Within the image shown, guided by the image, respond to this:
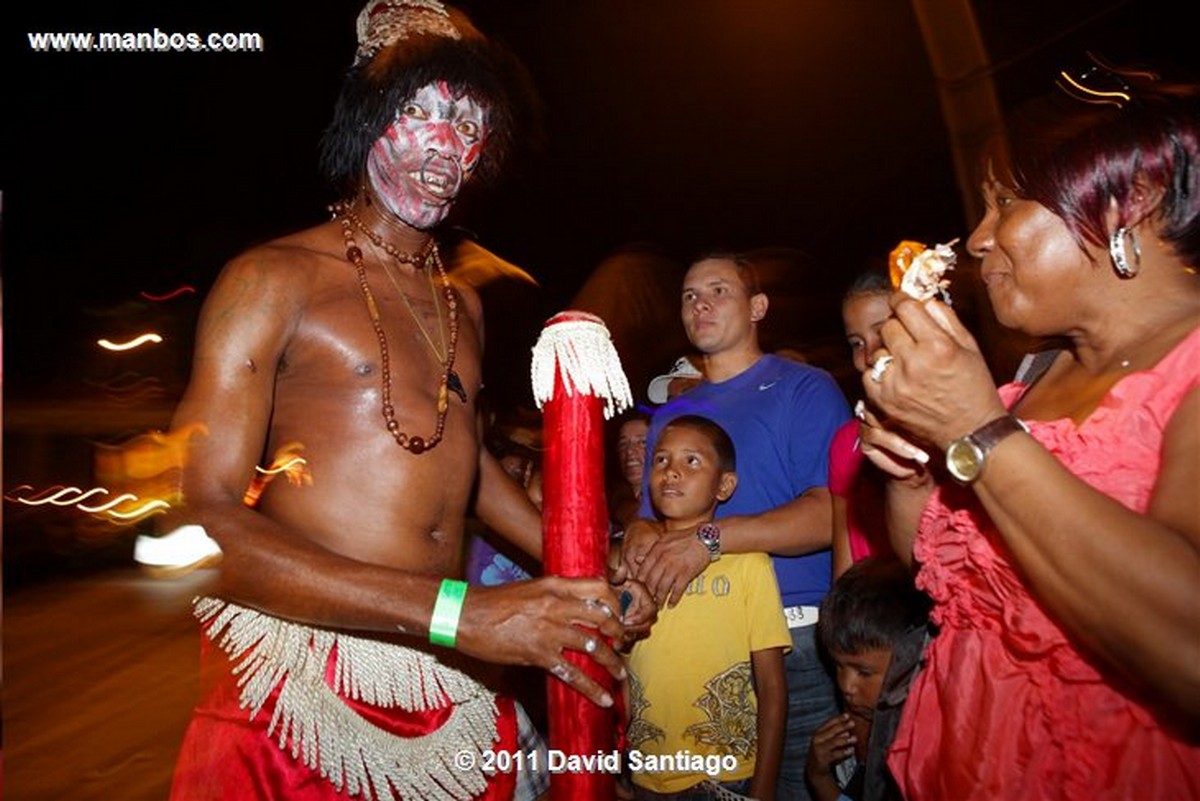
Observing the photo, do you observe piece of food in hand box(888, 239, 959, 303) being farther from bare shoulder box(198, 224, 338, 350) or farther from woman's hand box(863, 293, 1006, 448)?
bare shoulder box(198, 224, 338, 350)

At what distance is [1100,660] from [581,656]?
866 mm

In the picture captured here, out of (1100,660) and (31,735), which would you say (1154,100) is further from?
(31,735)

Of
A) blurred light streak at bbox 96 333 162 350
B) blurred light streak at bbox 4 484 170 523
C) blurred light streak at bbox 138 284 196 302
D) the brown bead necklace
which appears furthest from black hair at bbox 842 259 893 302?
blurred light streak at bbox 138 284 196 302

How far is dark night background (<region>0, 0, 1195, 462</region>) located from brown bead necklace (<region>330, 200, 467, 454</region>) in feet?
2.11

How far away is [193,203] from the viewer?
406 inches

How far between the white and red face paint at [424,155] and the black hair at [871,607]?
1.56 m

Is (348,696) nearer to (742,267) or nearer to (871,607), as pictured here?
(871,607)

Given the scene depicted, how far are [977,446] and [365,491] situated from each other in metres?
1.35

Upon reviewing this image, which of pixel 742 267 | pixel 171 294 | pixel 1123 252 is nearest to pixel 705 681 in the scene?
pixel 742 267

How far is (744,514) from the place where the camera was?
2.95 meters

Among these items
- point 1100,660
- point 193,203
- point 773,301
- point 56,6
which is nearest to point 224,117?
point 193,203

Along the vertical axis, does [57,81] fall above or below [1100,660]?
above

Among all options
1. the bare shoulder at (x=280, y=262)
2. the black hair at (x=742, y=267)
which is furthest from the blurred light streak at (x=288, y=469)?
the black hair at (x=742, y=267)

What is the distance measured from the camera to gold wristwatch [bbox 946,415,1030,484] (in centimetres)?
121
